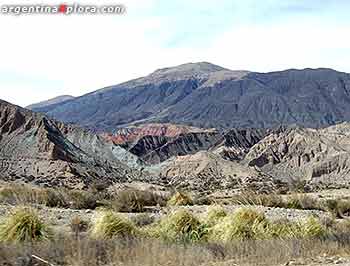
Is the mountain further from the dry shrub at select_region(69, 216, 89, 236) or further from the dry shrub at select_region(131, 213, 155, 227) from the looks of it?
the dry shrub at select_region(69, 216, 89, 236)

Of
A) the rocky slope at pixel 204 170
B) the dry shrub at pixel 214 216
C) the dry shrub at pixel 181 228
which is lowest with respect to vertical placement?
the rocky slope at pixel 204 170

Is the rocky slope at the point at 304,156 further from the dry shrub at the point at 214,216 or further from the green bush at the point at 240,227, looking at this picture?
the green bush at the point at 240,227

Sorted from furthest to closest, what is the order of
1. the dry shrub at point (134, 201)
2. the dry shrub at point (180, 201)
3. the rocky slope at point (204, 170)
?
the rocky slope at point (204, 170)
the dry shrub at point (180, 201)
the dry shrub at point (134, 201)

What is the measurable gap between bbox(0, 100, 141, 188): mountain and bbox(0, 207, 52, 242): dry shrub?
1707 inches

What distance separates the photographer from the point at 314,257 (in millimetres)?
13016

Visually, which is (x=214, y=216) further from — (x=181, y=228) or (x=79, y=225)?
(x=79, y=225)

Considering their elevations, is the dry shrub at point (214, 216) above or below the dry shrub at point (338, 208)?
above

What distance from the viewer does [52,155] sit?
7025 centimetres

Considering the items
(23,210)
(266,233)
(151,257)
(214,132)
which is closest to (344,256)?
(266,233)

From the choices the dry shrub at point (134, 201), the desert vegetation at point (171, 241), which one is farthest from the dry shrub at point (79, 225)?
the dry shrub at point (134, 201)

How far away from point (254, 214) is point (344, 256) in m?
3.99

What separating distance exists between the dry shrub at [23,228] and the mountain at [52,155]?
4335 cm

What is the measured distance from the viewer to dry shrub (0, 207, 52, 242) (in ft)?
44.3

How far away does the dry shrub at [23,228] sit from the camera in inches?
531
